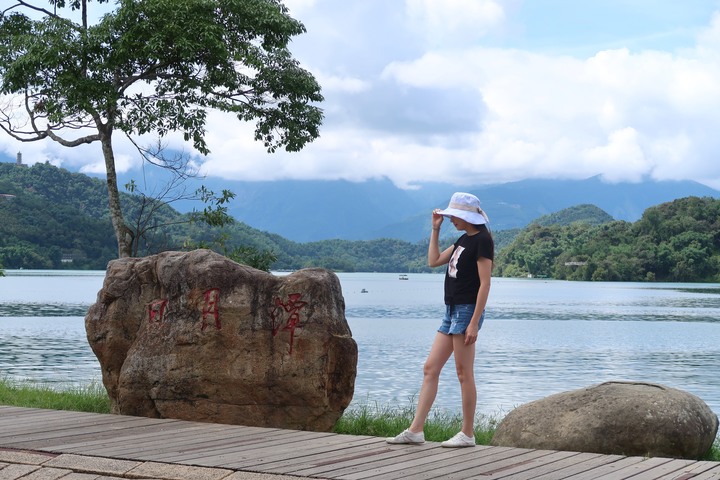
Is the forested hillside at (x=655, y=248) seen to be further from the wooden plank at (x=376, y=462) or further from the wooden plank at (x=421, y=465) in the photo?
the wooden plank at (x=376, y=462)

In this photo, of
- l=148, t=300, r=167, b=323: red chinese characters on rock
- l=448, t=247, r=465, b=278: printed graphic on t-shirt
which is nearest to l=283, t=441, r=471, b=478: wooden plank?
l=448, t=247, r=465, b=278: printed graphic on t-shirt

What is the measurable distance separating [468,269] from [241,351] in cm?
310

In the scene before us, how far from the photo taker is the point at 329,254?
14688cm

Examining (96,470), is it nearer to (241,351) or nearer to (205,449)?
(205,449)

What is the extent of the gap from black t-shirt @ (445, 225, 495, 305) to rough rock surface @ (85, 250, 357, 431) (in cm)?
219

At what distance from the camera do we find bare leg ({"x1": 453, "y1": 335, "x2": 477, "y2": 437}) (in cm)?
773

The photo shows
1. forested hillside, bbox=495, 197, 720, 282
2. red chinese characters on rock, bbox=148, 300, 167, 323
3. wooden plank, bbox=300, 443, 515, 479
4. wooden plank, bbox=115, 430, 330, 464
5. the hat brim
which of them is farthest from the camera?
forested hillside, bbox=495, 197, 720, 282

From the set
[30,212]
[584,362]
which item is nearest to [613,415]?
[584,362]

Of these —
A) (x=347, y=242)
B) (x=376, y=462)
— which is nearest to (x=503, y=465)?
(x=376, y=462)

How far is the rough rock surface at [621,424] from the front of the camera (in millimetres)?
9648

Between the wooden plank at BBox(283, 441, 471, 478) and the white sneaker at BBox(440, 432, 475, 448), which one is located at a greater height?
the white sneaker at BBox(440, 432, 475, 448)

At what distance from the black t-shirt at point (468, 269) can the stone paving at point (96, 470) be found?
7.16 ft

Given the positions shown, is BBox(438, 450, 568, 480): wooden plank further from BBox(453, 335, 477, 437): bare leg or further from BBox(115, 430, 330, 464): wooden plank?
BBox(115, 430, 330, 464): wooden plank

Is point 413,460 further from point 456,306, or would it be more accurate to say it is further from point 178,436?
point 178,436
